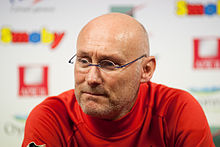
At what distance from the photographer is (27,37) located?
1.93m

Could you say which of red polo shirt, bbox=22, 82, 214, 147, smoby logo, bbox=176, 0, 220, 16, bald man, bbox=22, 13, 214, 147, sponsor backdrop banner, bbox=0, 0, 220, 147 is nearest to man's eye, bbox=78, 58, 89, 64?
bald man, bbox=22, 13, 214, 147

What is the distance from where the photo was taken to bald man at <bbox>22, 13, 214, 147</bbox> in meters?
1.00

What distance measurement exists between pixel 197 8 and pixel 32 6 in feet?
4.79

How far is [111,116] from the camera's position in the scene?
1078mm

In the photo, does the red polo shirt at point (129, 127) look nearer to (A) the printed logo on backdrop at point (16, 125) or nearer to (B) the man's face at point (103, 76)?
(B) the man's face at point (103, 76)

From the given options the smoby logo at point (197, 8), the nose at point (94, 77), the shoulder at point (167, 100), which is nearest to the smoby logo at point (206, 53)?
the smoby logo at point (197, 8)

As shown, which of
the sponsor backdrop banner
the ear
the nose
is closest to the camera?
the nose

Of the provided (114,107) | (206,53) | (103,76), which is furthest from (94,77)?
(206,53)

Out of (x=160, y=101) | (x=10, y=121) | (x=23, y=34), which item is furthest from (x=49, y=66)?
(x=160, y=101)

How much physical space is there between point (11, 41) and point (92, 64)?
122 centimetres

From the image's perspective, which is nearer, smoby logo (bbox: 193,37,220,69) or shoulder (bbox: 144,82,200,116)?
shoulder (bbox: 144,82,200,116)

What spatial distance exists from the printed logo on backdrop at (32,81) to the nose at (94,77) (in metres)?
1.07

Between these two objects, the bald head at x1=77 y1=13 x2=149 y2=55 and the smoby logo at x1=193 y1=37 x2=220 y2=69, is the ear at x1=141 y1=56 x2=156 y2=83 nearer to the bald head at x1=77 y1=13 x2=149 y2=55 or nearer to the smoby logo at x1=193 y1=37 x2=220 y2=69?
the bald head at x1=77 y1=13 x2=149 y2=55

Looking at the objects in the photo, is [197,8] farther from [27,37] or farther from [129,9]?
[27,37]
